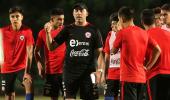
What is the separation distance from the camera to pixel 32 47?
11.6 metres

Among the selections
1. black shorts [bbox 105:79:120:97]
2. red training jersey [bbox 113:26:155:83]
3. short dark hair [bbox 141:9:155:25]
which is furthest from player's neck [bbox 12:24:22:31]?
red training jersey [bbox 113:26:155:83]

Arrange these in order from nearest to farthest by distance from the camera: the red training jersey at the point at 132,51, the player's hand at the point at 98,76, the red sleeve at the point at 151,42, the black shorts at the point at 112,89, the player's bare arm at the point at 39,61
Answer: the red training jersey at the point at 132,51 → the red sleeve at the point at 151,42 → the player's hand at the point at 98,76 → the black shorts at the point at 112,89 → the player's bare arm at the point at 39,61

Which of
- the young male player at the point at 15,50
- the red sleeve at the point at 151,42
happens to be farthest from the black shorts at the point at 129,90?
the young male player at the point at 15,50

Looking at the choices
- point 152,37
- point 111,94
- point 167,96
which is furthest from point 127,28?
point 111,94

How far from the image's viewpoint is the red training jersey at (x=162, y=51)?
9422 millimetres

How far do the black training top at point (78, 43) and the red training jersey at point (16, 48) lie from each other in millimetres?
1674

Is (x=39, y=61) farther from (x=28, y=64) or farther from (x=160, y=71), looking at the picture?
(x=160, y=71)

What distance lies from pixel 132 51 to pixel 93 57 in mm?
1203

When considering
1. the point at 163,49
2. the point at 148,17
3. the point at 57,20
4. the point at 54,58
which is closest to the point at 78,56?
the point at 148,17

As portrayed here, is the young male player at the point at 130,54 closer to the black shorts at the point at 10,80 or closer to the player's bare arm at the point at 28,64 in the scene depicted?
the player's bare arm at the point at 28,64

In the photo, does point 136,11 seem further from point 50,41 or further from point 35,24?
point 50,41

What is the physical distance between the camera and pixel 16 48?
11680mm

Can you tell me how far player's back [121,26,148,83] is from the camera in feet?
29.7

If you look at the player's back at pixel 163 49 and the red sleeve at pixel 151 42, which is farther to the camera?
the player's back at pixel 163 49
